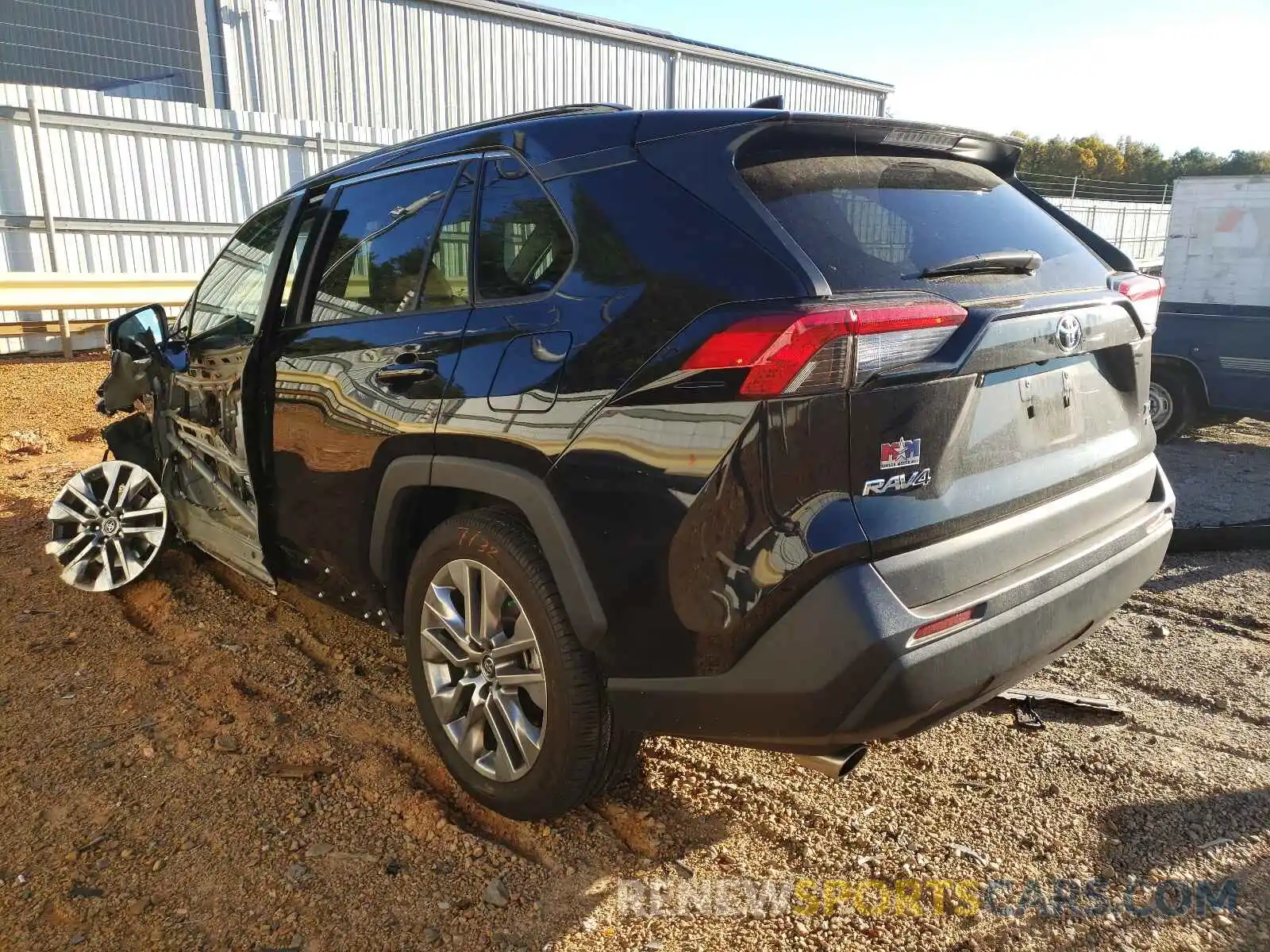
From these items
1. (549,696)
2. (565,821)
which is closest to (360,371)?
(549,696)

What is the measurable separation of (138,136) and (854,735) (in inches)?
525

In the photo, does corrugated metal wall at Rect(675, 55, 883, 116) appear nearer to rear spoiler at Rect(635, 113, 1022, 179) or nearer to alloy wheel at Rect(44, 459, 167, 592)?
alloy wheel at Rect(44, 459, 167, 592)

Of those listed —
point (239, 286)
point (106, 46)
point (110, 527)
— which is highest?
point (106, 46)

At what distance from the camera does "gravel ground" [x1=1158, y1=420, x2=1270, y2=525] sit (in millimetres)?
5656

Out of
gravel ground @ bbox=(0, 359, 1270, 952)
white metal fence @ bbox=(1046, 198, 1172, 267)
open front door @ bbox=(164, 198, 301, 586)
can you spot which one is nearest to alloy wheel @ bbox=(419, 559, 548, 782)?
gravel ground @ bbox=(0, 359, 1270, 952)

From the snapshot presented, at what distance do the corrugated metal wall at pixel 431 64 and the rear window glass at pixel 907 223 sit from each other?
14693 mm

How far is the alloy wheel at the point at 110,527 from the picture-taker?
4457mm

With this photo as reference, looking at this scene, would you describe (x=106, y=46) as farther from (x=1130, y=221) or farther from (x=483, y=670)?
(x=1130, y=221)

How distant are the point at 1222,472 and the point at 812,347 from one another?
629cm

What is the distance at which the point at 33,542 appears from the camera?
5223 mm

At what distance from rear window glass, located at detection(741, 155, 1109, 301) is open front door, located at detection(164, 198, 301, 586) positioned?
219cm

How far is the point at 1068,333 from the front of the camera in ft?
7.68

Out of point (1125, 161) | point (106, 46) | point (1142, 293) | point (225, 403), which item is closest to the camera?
point (1142, 293)
